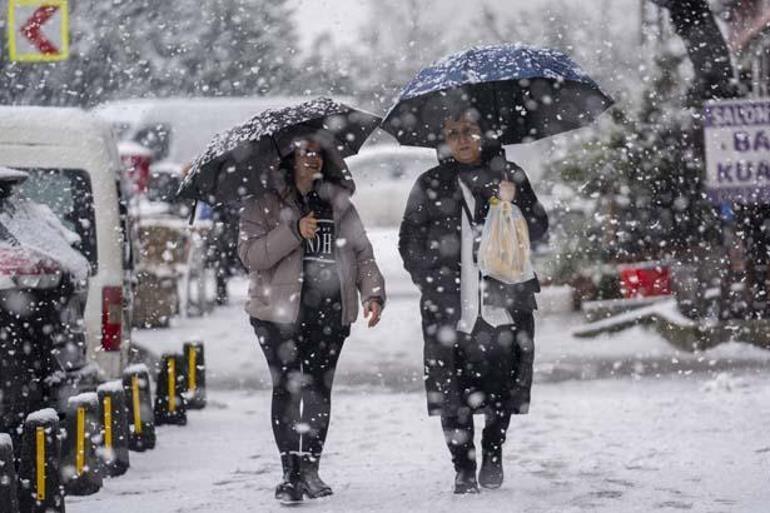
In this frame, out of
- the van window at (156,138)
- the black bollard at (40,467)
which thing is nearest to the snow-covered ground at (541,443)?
the black bollard at (40,467)

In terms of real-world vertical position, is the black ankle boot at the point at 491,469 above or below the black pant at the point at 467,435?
below

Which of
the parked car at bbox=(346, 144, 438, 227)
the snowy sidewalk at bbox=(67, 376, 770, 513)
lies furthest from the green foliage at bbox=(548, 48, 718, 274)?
the parked car at bbox=(346, 144, 438, 227)

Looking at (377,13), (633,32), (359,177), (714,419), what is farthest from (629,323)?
(377,13)

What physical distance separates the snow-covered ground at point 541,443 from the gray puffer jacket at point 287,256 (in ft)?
3.08

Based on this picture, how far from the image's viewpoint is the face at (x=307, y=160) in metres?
7.38

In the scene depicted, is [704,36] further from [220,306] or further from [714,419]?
[220,306]

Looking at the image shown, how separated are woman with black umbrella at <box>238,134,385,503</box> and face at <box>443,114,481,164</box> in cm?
57

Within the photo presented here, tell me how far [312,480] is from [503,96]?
2148mm

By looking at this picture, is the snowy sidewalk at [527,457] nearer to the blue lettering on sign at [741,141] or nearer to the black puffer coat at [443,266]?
the black puffer coat at [443,266]

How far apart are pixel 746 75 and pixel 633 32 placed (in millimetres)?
28214

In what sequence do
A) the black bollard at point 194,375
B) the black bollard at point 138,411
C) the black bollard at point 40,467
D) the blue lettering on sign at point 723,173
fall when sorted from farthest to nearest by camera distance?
the blue lettering on sign at point 723,173 < the black bollard at point 194,375 < the black bollard at point 138,411 < the black bollard at point 40,467

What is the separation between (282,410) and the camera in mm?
7332

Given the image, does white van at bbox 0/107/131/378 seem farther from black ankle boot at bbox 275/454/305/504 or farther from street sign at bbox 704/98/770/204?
street sign at bbox 704/98/770/204

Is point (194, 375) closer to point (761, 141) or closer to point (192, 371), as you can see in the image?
point (192, 371)
